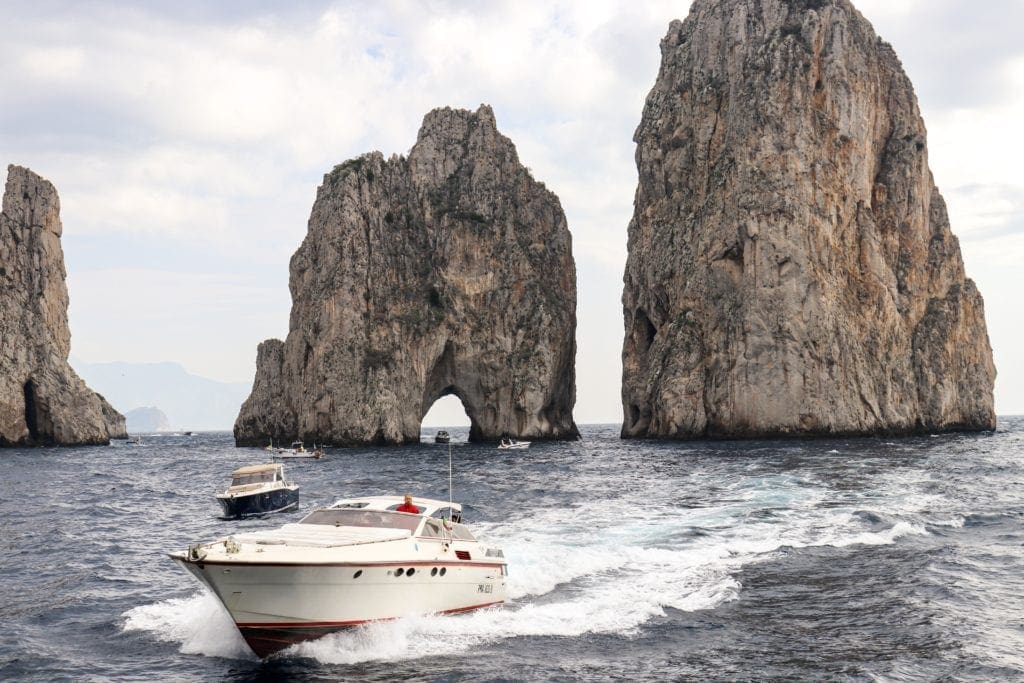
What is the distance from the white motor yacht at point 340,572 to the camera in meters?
16.1

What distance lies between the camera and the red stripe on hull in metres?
16.2

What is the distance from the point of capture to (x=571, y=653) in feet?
54.3

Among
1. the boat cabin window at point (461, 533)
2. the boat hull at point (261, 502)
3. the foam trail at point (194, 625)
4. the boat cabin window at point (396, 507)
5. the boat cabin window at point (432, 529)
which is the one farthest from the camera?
A: the boat hull at point (261, 502)

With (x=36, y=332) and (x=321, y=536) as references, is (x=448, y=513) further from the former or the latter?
(x=36, y=332)

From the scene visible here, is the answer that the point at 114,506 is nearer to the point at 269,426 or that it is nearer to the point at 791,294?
the point at 269,426

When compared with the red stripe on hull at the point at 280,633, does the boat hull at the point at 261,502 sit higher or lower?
higher

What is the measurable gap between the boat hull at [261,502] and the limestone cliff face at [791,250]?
5900cm

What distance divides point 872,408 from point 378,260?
55175 mm

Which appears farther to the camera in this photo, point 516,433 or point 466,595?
point 516,433

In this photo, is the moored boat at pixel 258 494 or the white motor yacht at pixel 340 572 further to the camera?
the moored boat at pixel 258 494

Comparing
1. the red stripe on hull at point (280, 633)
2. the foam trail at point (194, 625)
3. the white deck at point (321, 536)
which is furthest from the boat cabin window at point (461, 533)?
the foam trail at point (194, 625)

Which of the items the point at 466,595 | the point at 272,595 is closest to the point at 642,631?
the point at 466,595

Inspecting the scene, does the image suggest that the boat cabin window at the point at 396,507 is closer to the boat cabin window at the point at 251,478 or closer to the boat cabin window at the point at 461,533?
the boat cabin window at the point at 461,533

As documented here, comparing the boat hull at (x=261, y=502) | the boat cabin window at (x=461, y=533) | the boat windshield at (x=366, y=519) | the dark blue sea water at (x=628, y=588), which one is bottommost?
the dark blue sea water at (x=628, y=588)
